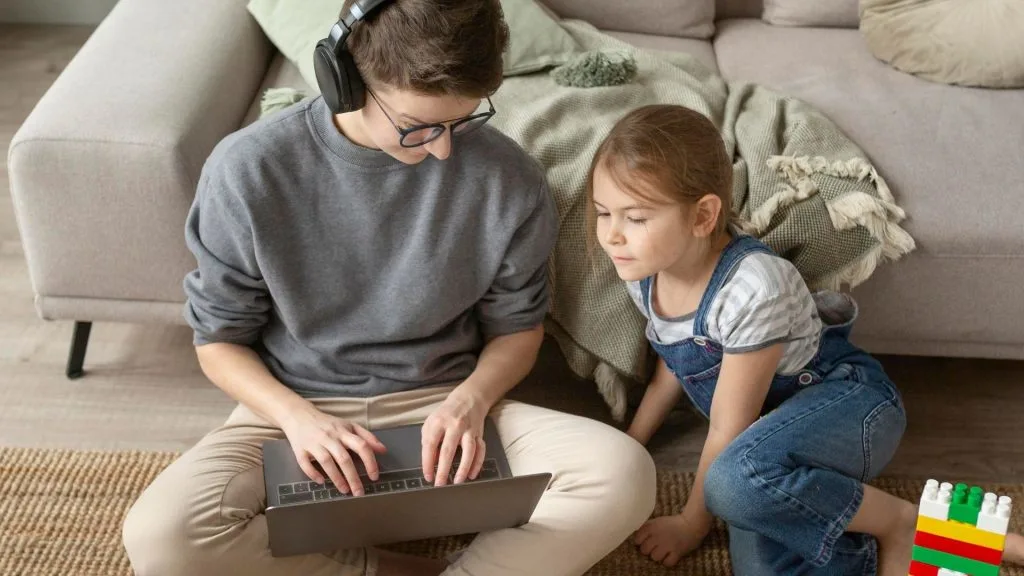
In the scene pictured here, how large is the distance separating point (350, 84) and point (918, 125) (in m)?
1.05

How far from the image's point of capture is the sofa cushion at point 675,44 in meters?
2.11

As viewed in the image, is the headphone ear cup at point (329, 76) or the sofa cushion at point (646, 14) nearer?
the headphone ear cup at point (329, 76)

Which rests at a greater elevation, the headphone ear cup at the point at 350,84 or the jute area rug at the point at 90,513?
the headphone ear cup at the point at 350,84

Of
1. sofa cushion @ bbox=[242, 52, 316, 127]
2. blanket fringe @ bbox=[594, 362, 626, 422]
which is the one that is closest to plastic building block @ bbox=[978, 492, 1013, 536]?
blanket fringe @ bbox=[594, 362, 626, 422]

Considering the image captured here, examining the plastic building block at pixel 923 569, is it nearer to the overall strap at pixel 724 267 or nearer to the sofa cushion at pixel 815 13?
the overall strap at pixel 724 267

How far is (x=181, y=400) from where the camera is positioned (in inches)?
73.8

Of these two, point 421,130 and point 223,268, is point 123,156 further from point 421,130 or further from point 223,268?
point 421,130

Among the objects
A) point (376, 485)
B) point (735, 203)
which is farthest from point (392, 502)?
point (735, 203)

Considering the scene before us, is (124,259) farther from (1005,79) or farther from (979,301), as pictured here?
(1005,79)

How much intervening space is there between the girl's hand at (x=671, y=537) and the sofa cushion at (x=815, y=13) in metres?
1.07

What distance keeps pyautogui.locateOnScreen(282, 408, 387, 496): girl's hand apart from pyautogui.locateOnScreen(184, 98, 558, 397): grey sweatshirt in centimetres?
12

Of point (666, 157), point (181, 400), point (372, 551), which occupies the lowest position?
point (181, 400)

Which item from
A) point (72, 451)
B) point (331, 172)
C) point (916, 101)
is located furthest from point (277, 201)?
point (916, 101)

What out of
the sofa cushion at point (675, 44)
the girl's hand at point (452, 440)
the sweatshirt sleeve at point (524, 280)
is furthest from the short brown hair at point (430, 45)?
the sofa cushion at point (675, 44)
